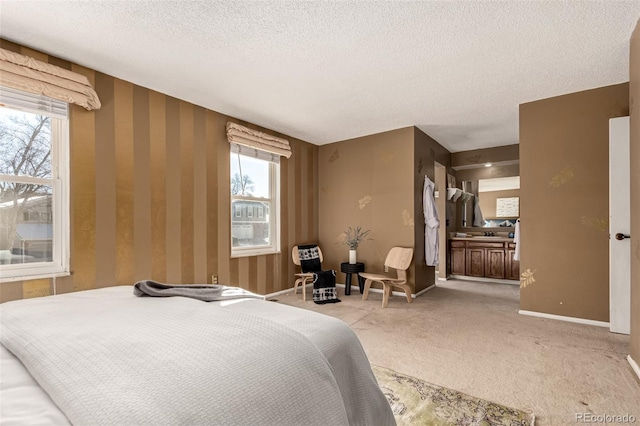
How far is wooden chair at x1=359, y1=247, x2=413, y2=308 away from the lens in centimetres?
402

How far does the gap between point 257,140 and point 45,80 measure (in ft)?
7.28

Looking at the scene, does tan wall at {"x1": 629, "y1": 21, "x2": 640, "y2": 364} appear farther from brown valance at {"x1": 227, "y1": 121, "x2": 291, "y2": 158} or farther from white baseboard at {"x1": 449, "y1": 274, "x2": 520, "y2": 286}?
brown valance at {"x1": 227, "y1": 121, "x2": 291, "y2": 158}

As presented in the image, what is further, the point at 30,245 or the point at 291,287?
the point at 291,287

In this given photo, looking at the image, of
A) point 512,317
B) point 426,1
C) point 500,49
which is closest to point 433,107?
point 500,49

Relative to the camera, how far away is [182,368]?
0.84 metres

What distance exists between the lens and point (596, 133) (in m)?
3.21

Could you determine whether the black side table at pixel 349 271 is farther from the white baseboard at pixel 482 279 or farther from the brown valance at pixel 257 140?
the white baseboard at pixel 482 279

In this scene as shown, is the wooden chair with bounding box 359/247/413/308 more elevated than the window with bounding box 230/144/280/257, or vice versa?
the window with bounding box 230/144/280/257

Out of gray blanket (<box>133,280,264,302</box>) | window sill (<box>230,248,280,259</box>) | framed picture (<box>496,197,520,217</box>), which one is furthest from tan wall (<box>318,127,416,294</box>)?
gray blanket (<box>133,280,264,302</box>)

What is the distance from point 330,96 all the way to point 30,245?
3.03 m

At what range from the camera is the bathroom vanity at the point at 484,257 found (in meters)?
5.36

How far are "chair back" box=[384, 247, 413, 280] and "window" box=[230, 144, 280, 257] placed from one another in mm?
1672

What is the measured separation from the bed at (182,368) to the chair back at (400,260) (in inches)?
115

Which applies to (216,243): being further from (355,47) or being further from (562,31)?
(562,31)
